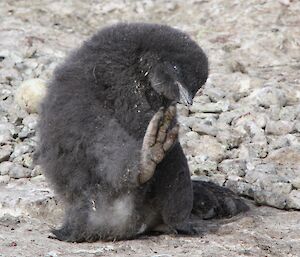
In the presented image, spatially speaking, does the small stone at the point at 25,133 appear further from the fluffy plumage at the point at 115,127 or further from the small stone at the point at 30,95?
the fluffy plumage at the point at 115,127

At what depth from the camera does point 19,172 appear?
5.37 m

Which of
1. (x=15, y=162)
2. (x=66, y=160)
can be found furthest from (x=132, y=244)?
(x=15, y=162)

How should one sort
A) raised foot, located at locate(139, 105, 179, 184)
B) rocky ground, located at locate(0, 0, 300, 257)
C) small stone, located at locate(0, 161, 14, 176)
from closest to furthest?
raised foot, located at locate(139, 105, 179, 184) → rocky ground, located at locate(0, 0, 300, 257) → small stone, located at locate(0, 161, 14, 176)

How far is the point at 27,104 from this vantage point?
6.20 meters

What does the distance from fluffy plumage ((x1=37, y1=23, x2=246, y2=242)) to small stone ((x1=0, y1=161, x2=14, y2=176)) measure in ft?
4.05

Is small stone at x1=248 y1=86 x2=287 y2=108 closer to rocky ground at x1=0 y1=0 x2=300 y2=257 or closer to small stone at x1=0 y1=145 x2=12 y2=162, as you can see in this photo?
rocky ground at x1=0 y1=0 x2=300 y2=257

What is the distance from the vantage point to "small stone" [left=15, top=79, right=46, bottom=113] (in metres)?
6.20

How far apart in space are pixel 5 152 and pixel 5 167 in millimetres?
205

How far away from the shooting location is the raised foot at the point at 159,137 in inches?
150

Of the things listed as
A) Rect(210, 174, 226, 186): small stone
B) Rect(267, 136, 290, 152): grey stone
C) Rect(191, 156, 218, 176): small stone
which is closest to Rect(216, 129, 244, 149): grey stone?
Rect(267, 136, 290, 152): grey stone

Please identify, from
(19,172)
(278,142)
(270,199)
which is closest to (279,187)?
(270,199)

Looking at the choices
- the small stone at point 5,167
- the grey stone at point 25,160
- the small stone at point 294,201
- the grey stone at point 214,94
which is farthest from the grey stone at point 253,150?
the small stone at point 5,167

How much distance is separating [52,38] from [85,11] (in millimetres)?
1183

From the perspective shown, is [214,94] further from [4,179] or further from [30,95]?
[4,179]
